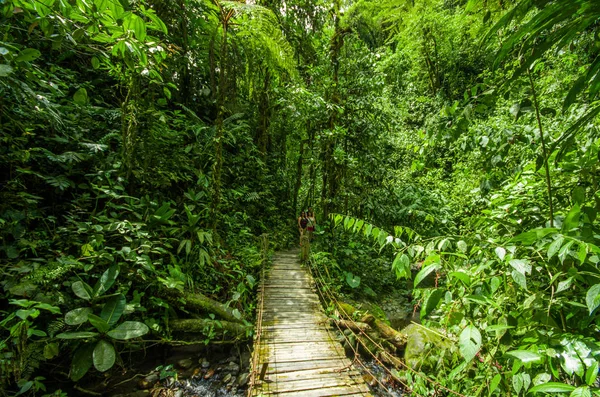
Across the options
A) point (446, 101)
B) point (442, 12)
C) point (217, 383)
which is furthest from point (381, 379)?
point (442, 12)

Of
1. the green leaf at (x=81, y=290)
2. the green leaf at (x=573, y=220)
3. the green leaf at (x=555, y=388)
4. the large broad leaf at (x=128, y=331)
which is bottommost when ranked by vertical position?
the large broad leaf at (x=128, y=331)

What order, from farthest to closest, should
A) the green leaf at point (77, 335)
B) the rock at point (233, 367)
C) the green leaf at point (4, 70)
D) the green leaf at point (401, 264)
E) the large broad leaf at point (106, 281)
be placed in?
1. the rock at point (233, 367)
2. the large broad leaf at point (106, 281)
3. the green leaf at point (77, 335)
4. the green leaf at point (4, 70)
5. the green leaf at point (401, 264)

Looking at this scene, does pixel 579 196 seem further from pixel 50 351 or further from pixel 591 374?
pixel 50 351

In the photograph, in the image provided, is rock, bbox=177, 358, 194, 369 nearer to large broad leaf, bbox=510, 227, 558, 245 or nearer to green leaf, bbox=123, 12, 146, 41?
green leaf, bbox=123, 12, 146, 41

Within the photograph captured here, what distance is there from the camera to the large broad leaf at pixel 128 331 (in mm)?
2953

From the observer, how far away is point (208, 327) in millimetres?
4055

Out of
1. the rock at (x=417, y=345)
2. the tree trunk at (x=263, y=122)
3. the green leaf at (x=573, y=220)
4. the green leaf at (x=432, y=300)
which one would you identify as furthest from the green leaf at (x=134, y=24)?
the tree trunk at (x=263, y=122)

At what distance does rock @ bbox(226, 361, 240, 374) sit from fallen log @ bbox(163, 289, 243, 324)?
0.61 m

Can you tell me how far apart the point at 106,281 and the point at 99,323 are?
487 millimetres

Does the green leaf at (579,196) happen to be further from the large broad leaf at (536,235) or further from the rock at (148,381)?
the rock at (148,381)

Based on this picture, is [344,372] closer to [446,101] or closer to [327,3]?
[327,3]

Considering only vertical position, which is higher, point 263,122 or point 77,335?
point 263,122

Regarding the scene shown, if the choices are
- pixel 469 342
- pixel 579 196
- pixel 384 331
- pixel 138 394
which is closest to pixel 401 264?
pixel 469 342

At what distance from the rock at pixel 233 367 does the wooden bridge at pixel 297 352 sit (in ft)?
1.76
